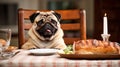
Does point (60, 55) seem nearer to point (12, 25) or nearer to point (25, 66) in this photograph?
point (25, 66)

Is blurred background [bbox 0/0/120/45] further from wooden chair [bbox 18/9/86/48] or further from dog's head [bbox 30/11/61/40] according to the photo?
dog's head [bbox 30/11/61/40]

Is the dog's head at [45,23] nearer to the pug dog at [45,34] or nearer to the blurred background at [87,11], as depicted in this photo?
the pug dog at [45,34]

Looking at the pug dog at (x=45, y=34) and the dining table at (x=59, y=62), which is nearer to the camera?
the dining table at (x=59, y=62)

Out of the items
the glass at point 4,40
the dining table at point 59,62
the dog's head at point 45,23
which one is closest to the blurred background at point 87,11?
the dog's head at point 45,23

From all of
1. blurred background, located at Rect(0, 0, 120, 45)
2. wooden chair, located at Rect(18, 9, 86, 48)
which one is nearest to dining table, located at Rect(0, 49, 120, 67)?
wooden chair, located at Rect(18, 9, 86, 48)

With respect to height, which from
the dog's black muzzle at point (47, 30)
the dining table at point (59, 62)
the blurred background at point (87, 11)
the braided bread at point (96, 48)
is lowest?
the dining table at point (59, 62)

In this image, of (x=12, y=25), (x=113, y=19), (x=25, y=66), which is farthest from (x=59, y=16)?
(x=12, y=25)
